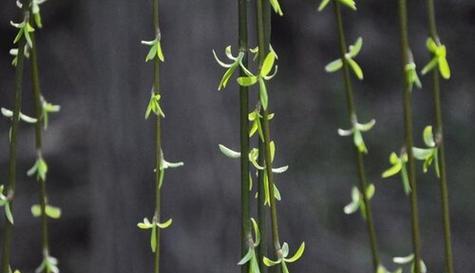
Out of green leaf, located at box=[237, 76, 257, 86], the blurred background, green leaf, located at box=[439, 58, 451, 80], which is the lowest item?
the blurred background

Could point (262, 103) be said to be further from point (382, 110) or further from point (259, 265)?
point (382, 110)

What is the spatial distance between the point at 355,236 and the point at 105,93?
2.25 feet

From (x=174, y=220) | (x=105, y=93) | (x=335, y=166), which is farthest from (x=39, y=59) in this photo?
(x=335, y=166)

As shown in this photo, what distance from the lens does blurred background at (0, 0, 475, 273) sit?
A: 6.22 ft

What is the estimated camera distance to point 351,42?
6.93 feet

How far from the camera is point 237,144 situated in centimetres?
186

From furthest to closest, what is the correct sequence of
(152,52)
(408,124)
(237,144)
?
(237,144) < (152,52) < (408,124)

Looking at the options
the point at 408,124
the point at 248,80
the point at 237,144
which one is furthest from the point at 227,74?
the point at 237,144

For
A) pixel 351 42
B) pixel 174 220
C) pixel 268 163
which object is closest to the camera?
pixel 268 163

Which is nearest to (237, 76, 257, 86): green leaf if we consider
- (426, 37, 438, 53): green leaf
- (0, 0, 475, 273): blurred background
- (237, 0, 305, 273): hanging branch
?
(237, 0, 305, 273): hanging branch

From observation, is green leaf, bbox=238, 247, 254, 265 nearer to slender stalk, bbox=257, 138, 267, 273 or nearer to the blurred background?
slender stalk, bbox=257, 138, 267, 273

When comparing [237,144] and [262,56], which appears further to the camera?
[237,144]

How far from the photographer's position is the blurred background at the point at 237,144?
1896 mm

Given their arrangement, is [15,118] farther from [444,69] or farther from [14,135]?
[444,69]
